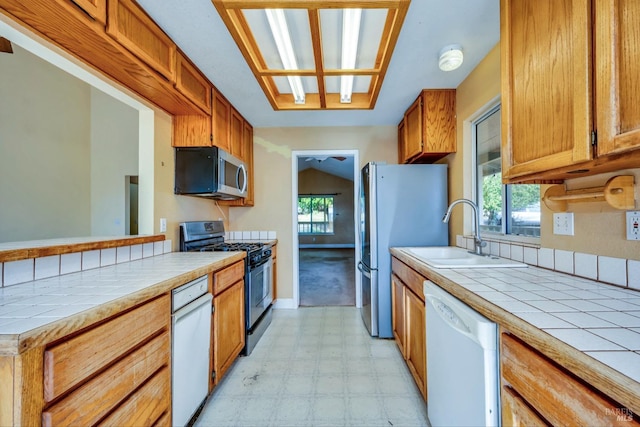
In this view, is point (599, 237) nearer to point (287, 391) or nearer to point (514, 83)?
point (514, 83)

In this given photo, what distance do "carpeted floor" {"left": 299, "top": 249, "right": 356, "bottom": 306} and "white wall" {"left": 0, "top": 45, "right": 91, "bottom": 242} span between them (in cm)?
319

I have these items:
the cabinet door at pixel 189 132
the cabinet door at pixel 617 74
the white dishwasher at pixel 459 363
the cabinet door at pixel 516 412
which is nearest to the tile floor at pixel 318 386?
the white dishwasher at pixel 459 363

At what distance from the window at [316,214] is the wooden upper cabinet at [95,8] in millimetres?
8905

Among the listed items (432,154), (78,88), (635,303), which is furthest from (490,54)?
(78,88)

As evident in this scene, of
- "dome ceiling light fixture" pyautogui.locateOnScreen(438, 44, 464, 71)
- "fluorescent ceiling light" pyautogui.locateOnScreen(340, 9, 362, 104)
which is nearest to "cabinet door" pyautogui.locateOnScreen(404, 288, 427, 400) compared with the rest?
"dome ceiling light fixture" pyautogui.locateOnScreen(438, 44, 464, 71)

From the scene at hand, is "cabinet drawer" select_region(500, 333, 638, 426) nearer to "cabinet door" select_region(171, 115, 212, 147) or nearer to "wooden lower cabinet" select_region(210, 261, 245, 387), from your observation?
"wooden lower cabinet" select_region(210, 261, 245, 387)

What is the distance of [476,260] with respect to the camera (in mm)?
1656

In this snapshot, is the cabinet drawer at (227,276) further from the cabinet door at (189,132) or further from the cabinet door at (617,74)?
the cabinet door at (617,74)

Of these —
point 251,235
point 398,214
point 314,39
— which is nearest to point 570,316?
point 398,214

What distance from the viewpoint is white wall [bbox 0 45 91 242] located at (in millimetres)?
2643

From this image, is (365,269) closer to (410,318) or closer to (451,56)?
(410,318)

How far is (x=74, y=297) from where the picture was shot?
0.90m

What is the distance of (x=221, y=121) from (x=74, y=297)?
1.85m

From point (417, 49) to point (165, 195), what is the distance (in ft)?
7.01
